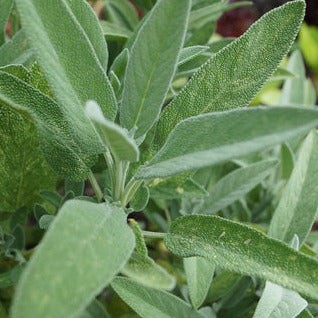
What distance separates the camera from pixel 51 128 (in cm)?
34

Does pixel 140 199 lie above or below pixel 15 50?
below

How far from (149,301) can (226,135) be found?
7.6 inches

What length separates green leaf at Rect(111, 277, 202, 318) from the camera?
37 cm

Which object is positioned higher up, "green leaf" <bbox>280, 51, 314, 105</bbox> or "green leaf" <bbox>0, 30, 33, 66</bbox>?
"green leaf" <bbox>0, 30, 33, 66</bbox>

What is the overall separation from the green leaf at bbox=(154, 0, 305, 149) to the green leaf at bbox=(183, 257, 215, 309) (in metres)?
0.13

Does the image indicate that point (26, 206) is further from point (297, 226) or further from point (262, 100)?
point (262, 100)

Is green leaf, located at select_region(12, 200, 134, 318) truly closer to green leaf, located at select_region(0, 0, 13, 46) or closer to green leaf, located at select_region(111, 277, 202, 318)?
green leaf, located at select_region(111, 277, 202, 318)

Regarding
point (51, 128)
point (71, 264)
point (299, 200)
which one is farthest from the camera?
point (299, 200)

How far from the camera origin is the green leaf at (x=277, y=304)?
355mm

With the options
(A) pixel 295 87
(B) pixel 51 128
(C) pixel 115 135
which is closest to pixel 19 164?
(B) pixel 51 128

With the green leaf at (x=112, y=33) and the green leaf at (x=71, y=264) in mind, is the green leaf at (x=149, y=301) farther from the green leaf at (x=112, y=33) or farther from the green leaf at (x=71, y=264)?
the green leaf at (x=112, y=33)

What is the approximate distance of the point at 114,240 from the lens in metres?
0.27

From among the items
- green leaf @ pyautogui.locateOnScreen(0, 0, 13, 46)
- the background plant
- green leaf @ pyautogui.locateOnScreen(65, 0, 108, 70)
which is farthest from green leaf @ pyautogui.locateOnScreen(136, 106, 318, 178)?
green leaf @ pyautogui.locateOnScreen(0, 0, 13, 46)

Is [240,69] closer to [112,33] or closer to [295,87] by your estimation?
[112,33]
